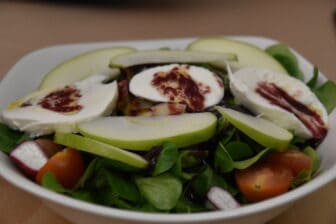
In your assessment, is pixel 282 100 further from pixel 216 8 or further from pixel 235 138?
pixel 216 8

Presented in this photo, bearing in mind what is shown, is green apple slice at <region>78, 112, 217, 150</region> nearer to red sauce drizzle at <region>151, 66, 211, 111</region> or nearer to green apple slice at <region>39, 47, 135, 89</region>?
red sauce drizzle at <region>151, 66, 211, 111</region>

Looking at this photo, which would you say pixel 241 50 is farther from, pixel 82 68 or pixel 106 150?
pixel 106 150

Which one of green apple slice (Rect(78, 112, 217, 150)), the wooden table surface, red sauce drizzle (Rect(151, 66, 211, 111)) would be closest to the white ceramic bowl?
green apple slice (Rect(78, 112, 217, 150))

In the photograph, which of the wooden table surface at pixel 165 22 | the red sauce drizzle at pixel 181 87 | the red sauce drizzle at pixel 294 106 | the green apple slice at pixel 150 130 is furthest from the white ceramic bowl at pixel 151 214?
the wooden table surface at pixel 165 22

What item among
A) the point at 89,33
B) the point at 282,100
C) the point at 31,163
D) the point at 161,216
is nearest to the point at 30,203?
the point at 31,163

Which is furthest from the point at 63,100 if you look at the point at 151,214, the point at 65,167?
the point at 151,214

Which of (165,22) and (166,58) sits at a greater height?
(166,58)

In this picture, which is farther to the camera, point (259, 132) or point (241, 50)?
point (241, 50)
